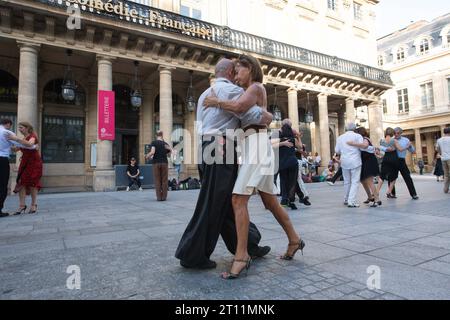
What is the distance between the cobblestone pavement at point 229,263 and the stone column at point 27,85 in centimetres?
895

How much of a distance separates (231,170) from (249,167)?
0.16 m

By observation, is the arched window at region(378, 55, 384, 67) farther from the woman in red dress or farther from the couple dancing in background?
the couple dancing in background

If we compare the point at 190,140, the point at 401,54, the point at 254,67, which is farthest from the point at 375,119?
the point at 254,67

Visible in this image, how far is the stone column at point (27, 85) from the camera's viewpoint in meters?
11.9

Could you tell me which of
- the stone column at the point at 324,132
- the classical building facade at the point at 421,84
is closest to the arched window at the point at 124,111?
the stone column at the point at 324,132

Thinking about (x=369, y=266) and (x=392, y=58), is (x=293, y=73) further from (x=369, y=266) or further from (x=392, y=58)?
(x=392, y=58)

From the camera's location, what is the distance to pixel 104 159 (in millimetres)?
13367

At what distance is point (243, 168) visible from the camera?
2.49m

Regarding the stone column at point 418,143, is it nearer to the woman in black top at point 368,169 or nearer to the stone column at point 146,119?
the stone column at point 146,119

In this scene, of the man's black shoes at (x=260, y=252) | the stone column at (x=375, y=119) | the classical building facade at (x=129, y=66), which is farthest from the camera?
the stone column at (x=375, y=119)

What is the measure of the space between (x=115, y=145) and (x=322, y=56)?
15131 mm

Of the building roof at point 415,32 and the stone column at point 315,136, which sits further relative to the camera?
the building roof at point 415,32

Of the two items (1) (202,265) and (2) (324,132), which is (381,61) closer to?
(2) (324,132)

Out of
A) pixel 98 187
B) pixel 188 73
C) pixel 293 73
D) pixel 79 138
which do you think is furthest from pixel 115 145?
pixel 293 73
